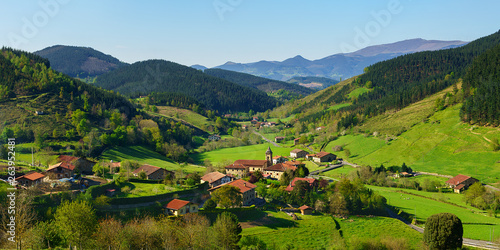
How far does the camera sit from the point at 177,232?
1580 inches

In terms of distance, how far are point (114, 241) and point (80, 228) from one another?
4.74m

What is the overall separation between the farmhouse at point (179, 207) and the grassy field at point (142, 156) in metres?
31.4

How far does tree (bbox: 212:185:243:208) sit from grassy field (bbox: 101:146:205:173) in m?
27.9

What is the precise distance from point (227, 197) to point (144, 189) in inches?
553

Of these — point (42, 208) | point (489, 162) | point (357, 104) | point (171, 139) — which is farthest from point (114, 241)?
point (357, 104)

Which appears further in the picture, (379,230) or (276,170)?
(276,170)

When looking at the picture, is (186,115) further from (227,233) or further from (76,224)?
(76,224)

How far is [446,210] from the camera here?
198 ft

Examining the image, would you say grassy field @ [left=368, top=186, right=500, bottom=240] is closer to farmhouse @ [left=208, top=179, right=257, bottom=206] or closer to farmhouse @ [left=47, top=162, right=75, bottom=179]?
farmhouse @ [left=208, top=179, right=257, bottom=206]

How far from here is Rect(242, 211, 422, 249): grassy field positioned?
4728cm

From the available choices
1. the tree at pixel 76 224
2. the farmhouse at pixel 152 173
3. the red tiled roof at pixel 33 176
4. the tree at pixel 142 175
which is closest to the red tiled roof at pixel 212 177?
the farmhouse at pixel 152 173

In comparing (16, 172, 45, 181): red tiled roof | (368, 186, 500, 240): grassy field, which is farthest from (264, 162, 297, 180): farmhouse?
(16, 172, 45, 181): red tiled roof

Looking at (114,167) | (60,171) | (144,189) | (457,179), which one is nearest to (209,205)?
(144,189)

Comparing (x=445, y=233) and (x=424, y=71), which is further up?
(x=424, y=71)
